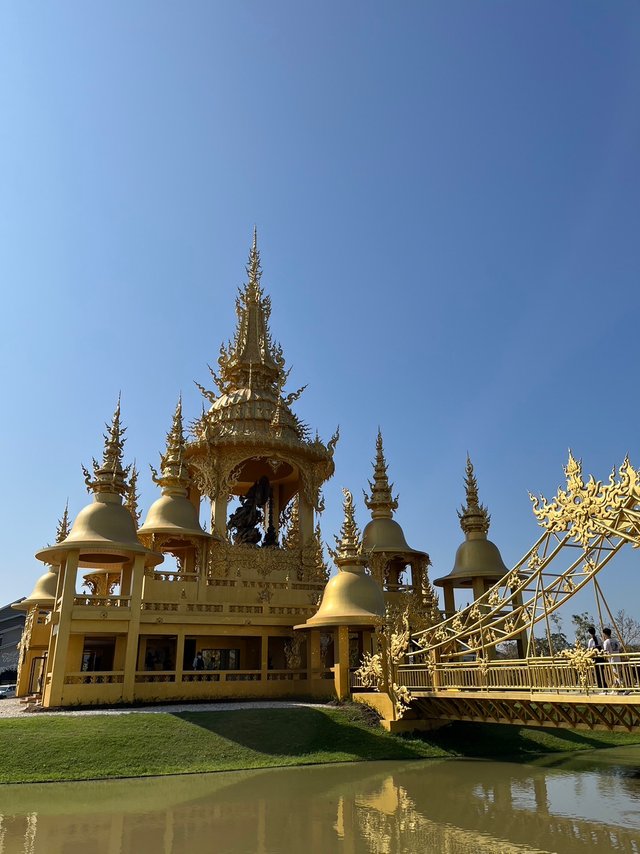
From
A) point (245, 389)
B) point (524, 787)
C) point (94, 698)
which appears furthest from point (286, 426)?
point (524, 787)

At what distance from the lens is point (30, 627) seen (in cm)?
2972

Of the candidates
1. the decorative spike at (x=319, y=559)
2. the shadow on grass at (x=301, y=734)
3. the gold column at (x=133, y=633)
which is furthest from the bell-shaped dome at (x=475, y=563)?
the gold column at (x=133, y=633)

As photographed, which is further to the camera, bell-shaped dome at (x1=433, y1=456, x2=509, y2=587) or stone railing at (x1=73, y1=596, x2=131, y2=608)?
bell-shaped dome at (x1=433, y1=456, x2=509, y2=587)

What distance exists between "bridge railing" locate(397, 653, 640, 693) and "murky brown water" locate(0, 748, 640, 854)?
208 cm

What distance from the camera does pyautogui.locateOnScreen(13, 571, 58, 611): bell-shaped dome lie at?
3083 centimetres

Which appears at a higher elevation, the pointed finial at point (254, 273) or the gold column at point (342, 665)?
the pointed finial at point (254, 273)

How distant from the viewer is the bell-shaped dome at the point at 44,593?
3083 cm

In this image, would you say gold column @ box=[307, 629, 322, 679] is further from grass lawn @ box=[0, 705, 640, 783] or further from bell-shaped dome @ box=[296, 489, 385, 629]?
grass lawn @ box=[0, 705, 640, 783]

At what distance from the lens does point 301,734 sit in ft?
57.3

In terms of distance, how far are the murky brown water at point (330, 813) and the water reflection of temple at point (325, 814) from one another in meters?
0.02

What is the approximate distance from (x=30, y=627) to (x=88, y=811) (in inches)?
773

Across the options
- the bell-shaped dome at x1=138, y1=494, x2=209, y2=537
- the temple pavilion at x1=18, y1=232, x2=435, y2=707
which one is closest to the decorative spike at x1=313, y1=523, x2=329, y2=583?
the temple pavilion at x1=18, y1=232, x2=435, y2=707

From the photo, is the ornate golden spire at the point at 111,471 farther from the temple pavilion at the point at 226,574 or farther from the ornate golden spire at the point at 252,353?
the ornate golden spire at the point at 252,353

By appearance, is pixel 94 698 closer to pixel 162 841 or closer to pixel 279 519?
pixel 162 841
